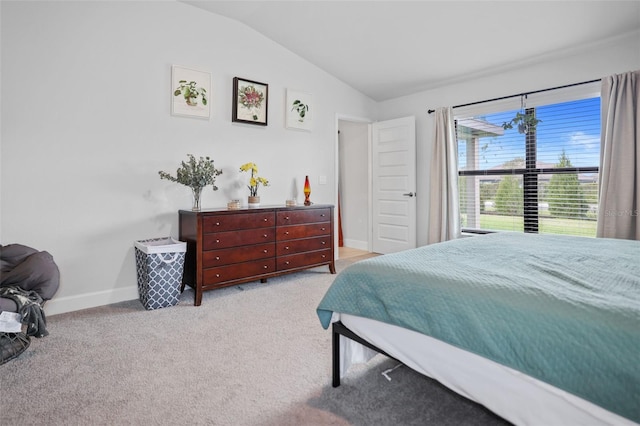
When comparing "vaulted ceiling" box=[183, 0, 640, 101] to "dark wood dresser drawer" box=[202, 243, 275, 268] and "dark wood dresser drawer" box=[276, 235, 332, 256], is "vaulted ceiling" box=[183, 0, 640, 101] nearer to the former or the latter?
"dark wood dresser drawer" box=[276, 235, 332, 256]

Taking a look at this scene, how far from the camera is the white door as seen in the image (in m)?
4.82

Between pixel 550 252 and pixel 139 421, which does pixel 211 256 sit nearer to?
pixel 139 421

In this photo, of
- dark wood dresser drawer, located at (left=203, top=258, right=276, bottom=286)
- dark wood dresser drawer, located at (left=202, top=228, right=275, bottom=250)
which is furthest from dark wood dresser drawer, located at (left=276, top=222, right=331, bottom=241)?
dark wood dresser drawer, located at (left=203, top=258, right=276, bottom=286)

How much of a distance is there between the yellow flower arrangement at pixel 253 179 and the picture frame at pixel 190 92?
629 millimetres

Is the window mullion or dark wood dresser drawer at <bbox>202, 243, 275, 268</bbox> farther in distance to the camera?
the window mullion

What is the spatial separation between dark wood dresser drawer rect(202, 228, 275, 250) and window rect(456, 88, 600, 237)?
266 centimetres

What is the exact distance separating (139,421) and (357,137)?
4.92 m

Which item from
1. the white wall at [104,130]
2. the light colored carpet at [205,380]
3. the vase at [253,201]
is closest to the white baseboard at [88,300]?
the white wall at [104,130]

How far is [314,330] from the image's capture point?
8.02ft

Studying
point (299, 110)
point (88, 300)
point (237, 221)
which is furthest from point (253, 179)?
point (88, 300)

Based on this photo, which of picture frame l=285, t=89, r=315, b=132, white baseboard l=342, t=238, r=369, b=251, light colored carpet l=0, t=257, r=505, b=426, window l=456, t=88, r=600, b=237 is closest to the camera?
light colored carpet l=0, t=257, r=505, b=426

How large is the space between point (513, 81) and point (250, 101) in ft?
9.79

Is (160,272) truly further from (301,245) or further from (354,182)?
(354,182)

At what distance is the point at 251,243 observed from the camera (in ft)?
11.0
